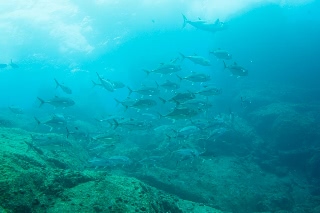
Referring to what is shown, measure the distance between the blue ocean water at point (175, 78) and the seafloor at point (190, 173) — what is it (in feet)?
0.40

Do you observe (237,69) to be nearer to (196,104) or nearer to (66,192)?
(196,104)

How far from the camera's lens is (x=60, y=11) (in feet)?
141

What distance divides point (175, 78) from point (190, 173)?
1861cm

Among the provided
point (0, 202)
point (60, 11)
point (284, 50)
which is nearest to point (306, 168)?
point (0, 202)

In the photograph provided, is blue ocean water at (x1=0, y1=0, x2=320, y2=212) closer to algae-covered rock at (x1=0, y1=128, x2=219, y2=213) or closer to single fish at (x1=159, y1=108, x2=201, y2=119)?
single fish at (x1=159, y1=108, x2=201, y2=119)

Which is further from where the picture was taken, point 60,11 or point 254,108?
point 60,11

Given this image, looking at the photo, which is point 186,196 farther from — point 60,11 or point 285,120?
point 60,11

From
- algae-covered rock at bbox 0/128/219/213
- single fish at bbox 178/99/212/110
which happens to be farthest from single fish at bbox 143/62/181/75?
algae-covered rock at bbox 0/128/219/213

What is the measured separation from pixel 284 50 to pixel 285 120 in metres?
21.6

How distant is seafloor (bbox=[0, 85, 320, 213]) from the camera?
3490 millimetres

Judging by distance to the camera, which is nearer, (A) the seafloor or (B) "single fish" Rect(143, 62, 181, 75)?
(A) the seafloor

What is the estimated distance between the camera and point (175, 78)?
89.1 feet

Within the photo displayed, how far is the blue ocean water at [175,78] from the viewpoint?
38.9ft

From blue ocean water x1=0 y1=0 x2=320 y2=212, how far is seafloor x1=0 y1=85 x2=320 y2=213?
121mm
